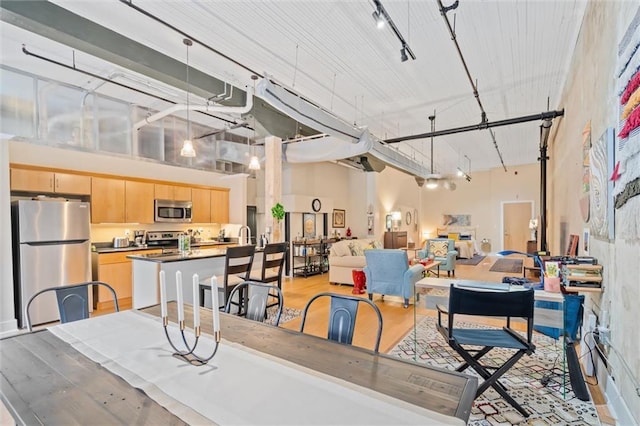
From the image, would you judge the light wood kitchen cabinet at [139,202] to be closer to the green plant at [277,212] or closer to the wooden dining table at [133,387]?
the green plant at [277,212]

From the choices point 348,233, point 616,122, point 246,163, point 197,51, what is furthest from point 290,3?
point 348,233

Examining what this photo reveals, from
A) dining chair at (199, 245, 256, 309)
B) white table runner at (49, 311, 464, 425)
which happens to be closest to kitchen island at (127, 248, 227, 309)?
dining chair at (199, 245, 256, 309)

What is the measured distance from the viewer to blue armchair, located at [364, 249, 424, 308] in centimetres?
475

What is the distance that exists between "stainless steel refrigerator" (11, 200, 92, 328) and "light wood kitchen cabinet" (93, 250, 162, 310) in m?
0.32

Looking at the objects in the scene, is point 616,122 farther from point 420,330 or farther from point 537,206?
point 537,206

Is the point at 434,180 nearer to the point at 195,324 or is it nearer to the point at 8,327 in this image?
the point at 195,324

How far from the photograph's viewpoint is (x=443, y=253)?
7809mm

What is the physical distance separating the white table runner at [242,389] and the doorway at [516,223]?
44.0 ft

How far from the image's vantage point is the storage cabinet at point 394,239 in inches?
425

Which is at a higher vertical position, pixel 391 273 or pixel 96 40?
pixel 96 40

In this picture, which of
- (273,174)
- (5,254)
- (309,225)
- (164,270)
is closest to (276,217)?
(273,174)

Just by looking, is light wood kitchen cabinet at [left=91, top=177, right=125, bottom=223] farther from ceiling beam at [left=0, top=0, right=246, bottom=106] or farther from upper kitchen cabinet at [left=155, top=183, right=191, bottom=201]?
ceiling beam at [left=0, top=0, right=246, bottom=106]

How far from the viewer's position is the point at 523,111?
6.13 m

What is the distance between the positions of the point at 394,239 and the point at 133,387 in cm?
1029
